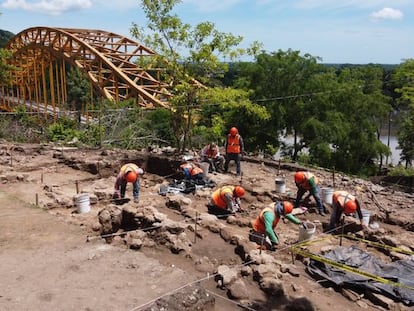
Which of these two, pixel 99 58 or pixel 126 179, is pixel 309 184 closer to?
pixel 126 179

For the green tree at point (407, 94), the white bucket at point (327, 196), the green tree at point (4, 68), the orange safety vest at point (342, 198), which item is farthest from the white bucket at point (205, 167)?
the green tree at point (4, 68)

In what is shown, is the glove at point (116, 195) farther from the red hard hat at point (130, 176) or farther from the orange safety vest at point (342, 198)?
the orange safety vest at point (342, 198)

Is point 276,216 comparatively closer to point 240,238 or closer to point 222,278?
point 240,238

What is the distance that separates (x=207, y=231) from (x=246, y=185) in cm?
420

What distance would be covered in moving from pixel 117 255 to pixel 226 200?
12.1 feet

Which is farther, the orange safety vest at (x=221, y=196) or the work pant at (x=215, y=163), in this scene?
the work pant at (x=215, y=163)

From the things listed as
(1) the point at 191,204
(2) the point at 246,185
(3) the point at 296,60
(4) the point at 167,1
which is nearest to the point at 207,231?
(1) the point at 191,204

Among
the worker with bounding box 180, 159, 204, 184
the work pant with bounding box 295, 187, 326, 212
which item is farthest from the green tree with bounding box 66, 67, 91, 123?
the work pant with bounding box 295, 187, 326, 212

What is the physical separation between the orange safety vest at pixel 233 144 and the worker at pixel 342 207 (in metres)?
4.52

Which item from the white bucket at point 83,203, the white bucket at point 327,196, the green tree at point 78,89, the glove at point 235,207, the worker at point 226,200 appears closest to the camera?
the white bucket at point 83,203

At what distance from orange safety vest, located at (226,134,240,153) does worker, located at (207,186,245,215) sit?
10.5 feet

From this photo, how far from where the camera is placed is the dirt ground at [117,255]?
5457 millimetres

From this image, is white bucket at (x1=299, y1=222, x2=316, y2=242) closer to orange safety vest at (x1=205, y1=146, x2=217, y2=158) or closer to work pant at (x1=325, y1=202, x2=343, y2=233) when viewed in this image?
work pant at (x1=325, y1=202, x2=343, y2=233)

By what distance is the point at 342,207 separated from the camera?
350 inches
